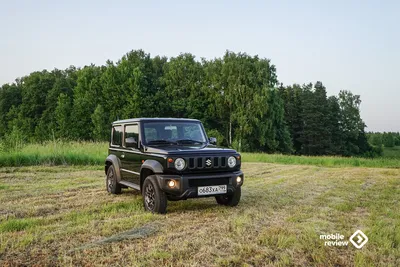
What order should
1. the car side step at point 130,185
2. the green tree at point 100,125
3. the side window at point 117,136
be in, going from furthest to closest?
the green tree at point 100,125 < the side window at point 117,136 < the car side step at point 130,185

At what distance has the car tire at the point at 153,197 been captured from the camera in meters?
6.16

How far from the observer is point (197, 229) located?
17.2 ft

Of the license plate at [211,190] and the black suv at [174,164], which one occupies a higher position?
the black suv at [174,164]

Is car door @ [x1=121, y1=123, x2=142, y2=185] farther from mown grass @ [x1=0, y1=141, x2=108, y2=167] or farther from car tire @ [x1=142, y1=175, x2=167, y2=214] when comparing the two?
mown grass @ [x1=0, y1=141, x2=108, y2=167]

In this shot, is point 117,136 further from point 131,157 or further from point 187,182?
point 187,182

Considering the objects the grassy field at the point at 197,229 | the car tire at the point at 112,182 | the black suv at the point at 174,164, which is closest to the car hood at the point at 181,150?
the black suv at the point at 174,164

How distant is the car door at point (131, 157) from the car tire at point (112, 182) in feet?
1.51

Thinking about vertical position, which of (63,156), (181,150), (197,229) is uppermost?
(181,150)

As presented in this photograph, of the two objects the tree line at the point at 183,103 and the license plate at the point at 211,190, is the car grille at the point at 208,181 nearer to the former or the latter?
the license plate at the point at 211,190

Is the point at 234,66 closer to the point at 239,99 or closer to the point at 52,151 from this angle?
the point at 239,99

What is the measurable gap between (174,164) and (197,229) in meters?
1.26

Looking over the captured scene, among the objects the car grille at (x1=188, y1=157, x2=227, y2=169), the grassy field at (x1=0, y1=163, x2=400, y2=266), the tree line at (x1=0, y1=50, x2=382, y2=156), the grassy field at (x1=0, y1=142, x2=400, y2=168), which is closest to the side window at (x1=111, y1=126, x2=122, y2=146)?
the grassy field at (x1=0, y1=163, x2=400, y2=266)

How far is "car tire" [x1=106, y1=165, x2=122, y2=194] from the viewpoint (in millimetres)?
8258

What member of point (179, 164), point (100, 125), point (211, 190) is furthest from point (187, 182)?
point (100, 125)
